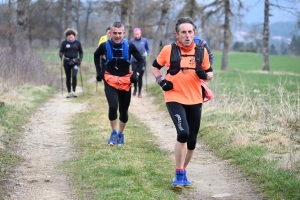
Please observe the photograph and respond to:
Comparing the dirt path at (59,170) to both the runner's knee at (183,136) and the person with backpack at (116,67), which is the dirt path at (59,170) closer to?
the runner's knee at (183,136)

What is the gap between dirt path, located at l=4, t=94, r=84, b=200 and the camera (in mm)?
5953

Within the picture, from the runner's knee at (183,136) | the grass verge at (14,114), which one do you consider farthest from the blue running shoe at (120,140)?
the runner's knee at (183,136)

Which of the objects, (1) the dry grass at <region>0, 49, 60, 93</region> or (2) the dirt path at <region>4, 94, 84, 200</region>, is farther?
(1) the dry grass at <region>0, 49, 60, 93</region>

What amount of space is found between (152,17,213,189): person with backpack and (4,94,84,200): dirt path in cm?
143

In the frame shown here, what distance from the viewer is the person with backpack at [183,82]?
609 cm

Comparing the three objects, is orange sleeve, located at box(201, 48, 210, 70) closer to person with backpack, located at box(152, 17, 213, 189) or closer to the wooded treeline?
person with backpack, located at box(152, 17, 213, 189)

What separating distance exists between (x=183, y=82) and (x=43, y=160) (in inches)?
110

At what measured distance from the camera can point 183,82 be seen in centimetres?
617

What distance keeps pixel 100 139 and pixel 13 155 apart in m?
1.85

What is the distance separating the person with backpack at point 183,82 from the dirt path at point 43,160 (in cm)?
143

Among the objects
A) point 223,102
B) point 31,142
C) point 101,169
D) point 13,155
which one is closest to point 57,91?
point 223,102

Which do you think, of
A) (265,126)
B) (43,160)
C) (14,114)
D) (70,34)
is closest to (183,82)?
(43,160)

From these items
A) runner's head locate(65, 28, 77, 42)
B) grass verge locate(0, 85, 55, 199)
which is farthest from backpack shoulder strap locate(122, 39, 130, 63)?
runner's head locate(65, 28, 77, 42)

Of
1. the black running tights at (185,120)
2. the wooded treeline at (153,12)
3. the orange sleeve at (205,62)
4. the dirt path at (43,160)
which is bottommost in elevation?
the dirt path at (43,160)
